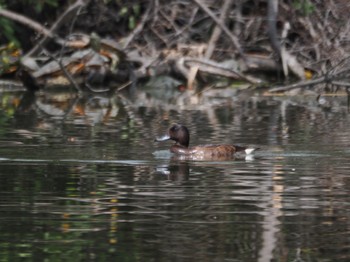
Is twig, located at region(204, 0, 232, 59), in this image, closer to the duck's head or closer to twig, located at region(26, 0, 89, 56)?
twig, located at region(26, 0, 89, 56)

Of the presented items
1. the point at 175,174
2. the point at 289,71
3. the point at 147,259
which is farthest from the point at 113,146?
the point at 289,71

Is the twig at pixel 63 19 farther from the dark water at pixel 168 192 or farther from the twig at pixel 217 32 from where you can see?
the dark water at pixel 168 192

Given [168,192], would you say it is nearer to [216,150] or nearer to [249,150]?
[216,150]

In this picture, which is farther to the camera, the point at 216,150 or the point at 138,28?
the point at 138,28

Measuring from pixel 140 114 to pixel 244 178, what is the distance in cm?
870

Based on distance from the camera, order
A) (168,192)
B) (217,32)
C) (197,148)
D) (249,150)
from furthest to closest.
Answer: (217,32) < (197,148) < (249,150) < (168,192)

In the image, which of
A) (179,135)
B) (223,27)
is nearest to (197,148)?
(179,135)

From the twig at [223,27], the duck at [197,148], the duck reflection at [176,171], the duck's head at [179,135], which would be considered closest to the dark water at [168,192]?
the duck reflection at [176,171]

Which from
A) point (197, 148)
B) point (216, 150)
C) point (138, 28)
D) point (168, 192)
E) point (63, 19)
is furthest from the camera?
point (138, 28)

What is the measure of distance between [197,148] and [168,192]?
3242 mm

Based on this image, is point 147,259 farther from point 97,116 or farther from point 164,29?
point 164,29

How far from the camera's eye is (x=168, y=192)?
1014cm

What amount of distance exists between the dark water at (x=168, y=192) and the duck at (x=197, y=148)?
146 mm

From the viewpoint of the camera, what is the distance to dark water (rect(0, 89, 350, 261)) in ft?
25.0
